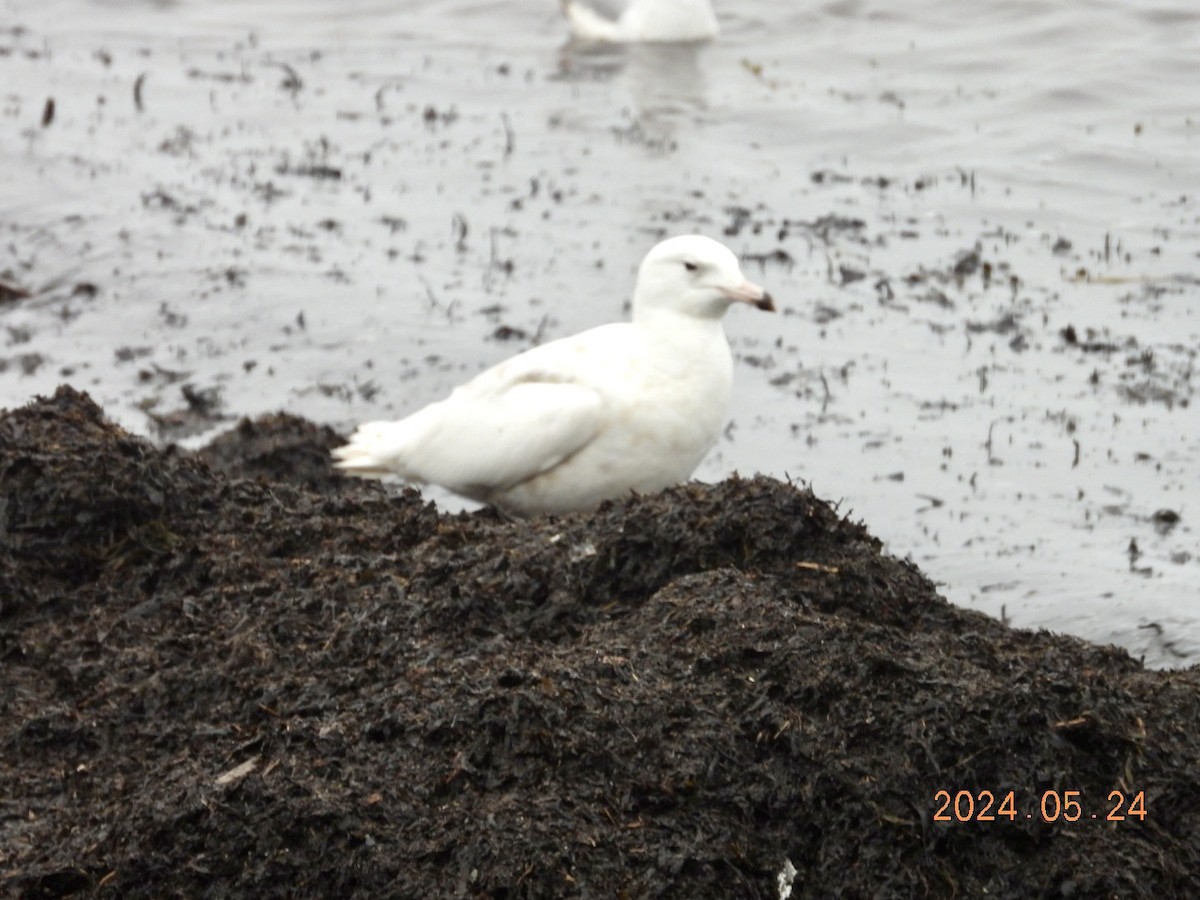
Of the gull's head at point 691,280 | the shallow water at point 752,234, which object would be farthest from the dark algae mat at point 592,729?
the shallow water at point 752,234

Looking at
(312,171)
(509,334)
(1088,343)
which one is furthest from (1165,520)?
(312,171)

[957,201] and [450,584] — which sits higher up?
[450,584]

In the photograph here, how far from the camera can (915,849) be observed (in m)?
4.25

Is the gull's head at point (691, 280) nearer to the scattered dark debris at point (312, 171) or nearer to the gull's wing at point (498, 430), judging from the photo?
the gull's wing at point (498, 430)

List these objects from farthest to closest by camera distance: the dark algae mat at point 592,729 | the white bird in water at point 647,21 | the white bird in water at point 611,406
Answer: the white bird in water at point 647,21, the white bird in water at point 611,406, the dark algae mat at point 592,729

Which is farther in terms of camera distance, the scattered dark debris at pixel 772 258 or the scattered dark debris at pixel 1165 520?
the scattered dark debris at pixel 772 258

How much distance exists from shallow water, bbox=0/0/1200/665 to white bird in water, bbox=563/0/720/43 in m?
0.29

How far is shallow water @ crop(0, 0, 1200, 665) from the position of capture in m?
7.92

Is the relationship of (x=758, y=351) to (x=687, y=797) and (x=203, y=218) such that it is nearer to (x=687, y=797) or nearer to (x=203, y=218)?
(x=203, y=218)

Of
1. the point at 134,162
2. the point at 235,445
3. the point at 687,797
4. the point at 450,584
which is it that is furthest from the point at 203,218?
the point at 687,797

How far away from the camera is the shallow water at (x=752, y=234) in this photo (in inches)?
312

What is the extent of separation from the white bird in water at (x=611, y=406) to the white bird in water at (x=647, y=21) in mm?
9241

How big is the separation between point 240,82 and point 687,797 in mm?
11507

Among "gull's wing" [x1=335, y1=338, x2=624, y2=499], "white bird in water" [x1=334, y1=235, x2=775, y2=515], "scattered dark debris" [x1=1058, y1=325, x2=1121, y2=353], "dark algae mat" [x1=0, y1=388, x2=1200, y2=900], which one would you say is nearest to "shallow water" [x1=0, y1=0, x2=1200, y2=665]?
"scattered dark debris" [x1=1058, y1=325, x2=1121, y2=353]
